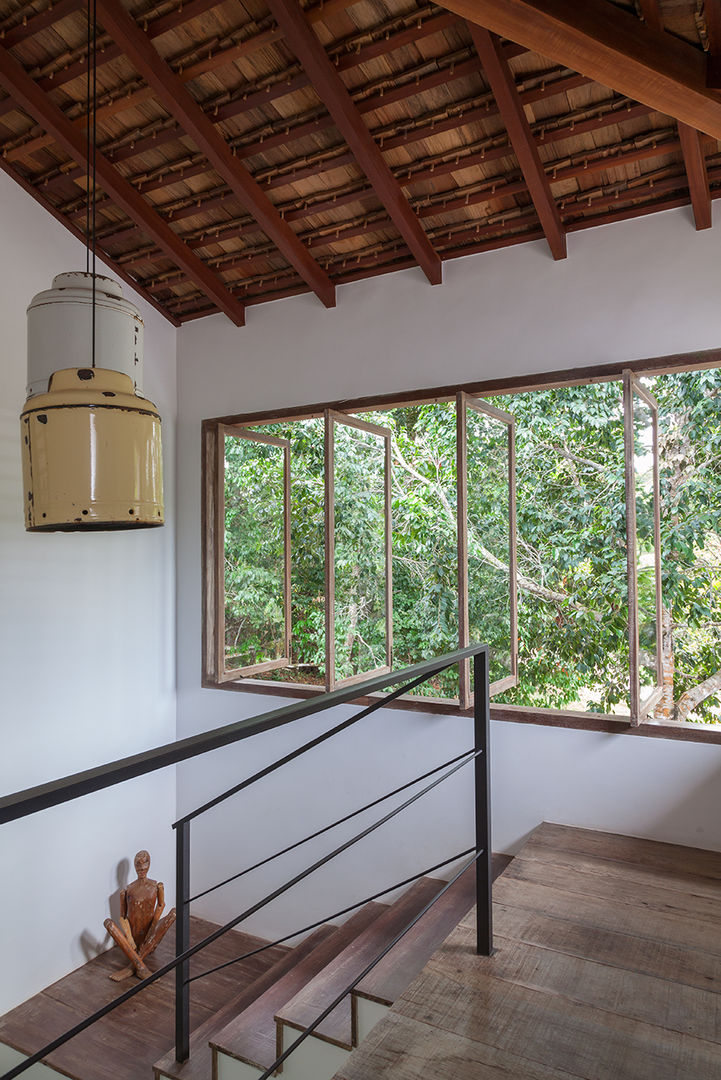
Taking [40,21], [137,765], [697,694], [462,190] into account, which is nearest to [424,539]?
[462,190]

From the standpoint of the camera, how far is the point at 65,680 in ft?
11.4

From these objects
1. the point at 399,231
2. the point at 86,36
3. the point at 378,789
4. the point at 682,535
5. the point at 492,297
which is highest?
the point at 86,36

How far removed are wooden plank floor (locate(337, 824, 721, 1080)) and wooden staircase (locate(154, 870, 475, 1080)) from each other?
38cm

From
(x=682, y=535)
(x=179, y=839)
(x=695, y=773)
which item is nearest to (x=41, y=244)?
(x=179, y=839)

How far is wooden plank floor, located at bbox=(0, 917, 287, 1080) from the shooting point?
9.31 ft

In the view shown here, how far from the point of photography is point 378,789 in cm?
349

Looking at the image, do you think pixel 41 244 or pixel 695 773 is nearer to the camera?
pixel 695 773

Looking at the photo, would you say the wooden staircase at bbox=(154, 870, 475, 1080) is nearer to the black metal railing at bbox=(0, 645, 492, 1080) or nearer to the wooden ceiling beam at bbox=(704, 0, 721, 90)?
the black metal railing at bbox=(0, 645, 492, 1080)

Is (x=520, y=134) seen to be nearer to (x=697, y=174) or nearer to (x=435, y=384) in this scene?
(x=697, y=174)

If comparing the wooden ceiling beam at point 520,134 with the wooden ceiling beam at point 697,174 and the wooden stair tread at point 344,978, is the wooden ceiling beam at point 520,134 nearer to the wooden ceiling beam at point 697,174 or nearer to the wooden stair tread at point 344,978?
the wooden ceiling beam at point 697,174

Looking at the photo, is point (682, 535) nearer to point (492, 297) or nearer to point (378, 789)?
point (492, 297)

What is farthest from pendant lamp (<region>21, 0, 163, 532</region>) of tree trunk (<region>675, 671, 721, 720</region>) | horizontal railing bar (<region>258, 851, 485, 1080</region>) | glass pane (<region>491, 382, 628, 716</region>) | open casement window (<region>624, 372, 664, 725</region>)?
tree trunk (<region>675, 671, 721, 720</region>)

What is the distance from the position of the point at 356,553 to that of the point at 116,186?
77.8 inches

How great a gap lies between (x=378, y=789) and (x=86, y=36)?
3.33 meters
